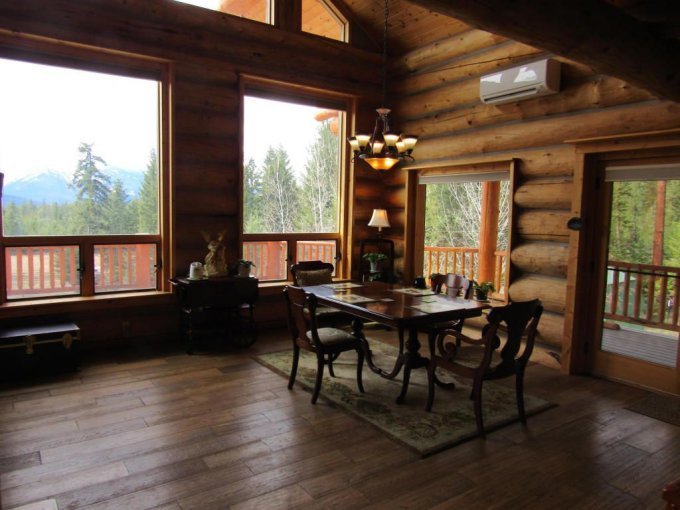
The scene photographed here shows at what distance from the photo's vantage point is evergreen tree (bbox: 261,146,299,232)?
225 inches

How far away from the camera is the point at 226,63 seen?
520cm

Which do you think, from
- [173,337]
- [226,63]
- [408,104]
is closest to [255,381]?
[173,337]

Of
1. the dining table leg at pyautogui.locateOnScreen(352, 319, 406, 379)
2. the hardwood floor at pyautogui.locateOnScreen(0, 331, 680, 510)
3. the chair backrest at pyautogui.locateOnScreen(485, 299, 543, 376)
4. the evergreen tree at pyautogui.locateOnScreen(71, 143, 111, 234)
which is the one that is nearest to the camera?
the hardwood floor at pyautogui.locateOnScreen(0, 331, 680, 510)

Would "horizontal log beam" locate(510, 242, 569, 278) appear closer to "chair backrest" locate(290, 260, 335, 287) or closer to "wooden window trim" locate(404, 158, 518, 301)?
"wooden window trim" locate(404, 158, 518, 301)

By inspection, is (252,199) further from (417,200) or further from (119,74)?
(417,200)

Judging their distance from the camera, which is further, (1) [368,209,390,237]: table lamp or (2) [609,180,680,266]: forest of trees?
(1) [368,209,390,237]: table lamp

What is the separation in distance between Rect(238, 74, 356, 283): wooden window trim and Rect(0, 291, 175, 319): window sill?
1.04m

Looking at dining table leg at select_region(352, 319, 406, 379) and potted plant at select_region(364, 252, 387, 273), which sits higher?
potted plant at select_region(364, 252, 387, 273)

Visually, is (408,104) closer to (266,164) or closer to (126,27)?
(266,164)

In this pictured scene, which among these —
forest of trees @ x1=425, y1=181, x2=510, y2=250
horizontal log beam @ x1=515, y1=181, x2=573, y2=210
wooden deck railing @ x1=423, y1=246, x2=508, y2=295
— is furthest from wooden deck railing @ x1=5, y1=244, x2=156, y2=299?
forest of trees @ x1=425, y1=181, x2=510, y2=250

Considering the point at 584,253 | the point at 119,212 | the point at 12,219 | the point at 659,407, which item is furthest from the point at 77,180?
the point at 659,407

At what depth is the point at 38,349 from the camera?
13.2 feet

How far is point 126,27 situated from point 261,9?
1545 mm

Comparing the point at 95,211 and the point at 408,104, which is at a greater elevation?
the point at 408,104
